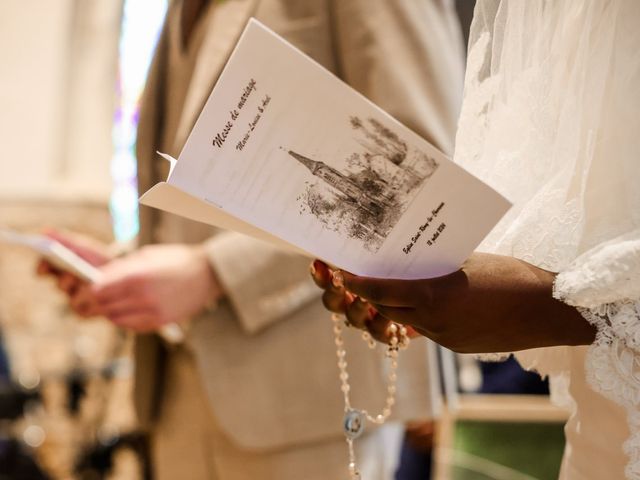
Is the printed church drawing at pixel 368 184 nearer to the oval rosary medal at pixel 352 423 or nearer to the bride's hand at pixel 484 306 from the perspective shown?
the bride's hand at pixel 484 306

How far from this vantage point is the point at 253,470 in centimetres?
105

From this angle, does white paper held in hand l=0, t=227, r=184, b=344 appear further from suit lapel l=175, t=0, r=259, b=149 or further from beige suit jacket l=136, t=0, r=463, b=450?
suit lapel l=175, t=0, r=259, b=149

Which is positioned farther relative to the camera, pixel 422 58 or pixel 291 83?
pixel 422 58

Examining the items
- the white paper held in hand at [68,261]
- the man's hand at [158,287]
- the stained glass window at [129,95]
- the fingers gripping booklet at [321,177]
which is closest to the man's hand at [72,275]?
the white paper held in hand at [68,261]

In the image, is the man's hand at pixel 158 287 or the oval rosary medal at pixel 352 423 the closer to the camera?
the oval rosary medal at pixel 352 423

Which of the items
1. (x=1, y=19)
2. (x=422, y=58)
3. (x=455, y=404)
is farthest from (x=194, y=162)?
(x=1, y=19)

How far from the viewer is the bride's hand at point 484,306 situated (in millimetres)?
528

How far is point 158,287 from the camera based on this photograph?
3.39ft

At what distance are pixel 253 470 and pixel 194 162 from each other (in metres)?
0.63

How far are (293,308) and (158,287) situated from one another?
173mm

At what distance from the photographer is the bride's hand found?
528 millimetres

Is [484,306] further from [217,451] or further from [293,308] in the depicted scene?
[217,451]

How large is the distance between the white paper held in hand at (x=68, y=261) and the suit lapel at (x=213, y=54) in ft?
0.76

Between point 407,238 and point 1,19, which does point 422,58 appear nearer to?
point 407,238
